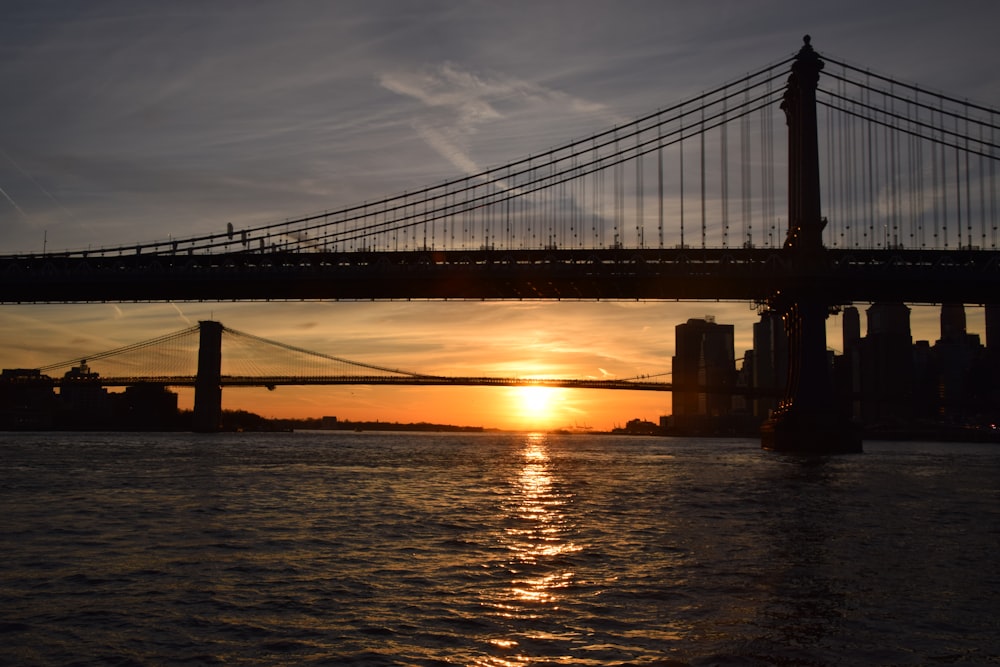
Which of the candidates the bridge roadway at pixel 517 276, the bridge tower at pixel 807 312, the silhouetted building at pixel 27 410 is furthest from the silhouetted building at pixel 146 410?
the bridge tower at pixel 807 312

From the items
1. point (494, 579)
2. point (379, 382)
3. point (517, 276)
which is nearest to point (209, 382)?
point (379, 382)

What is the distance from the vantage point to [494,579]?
14148 mm

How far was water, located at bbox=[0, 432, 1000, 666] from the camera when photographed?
33.3 feet

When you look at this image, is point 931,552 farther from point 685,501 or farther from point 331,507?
point 331,507

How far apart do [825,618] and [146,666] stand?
24.7 feet

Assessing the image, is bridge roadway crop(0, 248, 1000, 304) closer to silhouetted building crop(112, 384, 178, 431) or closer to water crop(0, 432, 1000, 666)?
water crop(0, 432, 1000, 666)

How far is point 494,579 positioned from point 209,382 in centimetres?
11735

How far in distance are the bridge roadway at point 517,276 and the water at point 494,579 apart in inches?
1271

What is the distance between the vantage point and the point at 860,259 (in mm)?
61781

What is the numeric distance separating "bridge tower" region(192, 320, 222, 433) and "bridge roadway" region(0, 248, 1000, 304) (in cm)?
5863

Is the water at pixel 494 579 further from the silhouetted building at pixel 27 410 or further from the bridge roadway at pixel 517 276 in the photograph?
the silhouetted building at pixel 27 410

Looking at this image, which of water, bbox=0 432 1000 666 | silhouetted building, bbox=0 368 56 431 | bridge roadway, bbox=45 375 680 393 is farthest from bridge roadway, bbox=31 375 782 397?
water, bbox=0 432 1000 666

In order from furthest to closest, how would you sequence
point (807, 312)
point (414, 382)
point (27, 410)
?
point (27, 410), point (414, 382), point (807, 312)

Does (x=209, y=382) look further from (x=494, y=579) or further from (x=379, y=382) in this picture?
(x=494, y=579)
